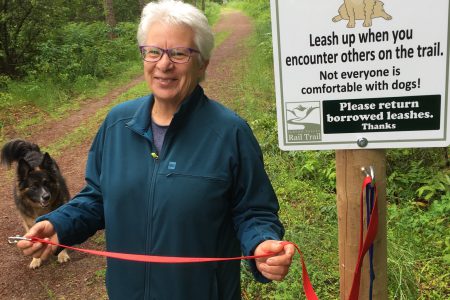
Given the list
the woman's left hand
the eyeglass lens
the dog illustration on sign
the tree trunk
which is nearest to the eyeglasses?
the eyeglass lens

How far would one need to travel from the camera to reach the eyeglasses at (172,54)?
1.88 metres

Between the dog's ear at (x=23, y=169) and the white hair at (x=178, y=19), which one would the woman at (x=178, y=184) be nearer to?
the white hair at (x=178, y=19)

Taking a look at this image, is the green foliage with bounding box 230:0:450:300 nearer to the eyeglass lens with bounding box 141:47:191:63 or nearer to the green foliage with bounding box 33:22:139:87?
the eyeglass lens with bounding box 141:47:191:63

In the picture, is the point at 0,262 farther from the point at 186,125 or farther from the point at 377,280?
the point at 377,280

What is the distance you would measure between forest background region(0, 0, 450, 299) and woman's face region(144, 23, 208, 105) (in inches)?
77.3

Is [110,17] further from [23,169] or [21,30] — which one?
[23,169]

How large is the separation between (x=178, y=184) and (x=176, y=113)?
319 mm

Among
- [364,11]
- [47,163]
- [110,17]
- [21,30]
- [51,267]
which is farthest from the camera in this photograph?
[110,17]

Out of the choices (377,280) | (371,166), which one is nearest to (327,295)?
(377,280)

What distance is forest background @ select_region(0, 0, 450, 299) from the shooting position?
3387 mm

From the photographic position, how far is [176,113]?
74.1 inches

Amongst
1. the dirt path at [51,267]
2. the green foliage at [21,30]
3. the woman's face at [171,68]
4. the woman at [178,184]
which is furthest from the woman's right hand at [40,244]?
the green foliage at [21,30]

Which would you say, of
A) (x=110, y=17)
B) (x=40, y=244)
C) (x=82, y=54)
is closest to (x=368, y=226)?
(x=40, y=244)

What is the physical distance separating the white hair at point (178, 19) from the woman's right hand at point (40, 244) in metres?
0.97
